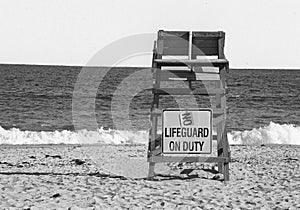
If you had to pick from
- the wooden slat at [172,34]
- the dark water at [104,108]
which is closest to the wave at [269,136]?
the dark water at [104,108]

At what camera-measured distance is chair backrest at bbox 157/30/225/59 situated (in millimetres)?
10859

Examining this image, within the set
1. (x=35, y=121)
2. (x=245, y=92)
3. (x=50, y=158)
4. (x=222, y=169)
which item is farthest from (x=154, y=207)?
(x=245, y=92)

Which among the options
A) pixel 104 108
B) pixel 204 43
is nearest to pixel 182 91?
pixel 204 43

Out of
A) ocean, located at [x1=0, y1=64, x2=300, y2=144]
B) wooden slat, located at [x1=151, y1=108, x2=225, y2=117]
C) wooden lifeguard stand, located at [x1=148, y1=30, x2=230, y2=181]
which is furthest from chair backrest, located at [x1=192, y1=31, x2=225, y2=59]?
ocean, located at [x1=0, y1=64, x2=300, y2=144]

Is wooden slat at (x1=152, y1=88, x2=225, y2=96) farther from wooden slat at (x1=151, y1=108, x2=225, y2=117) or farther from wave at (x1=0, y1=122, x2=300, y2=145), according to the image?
wave at (x1=0, y1=122, x2=300, y2=145)

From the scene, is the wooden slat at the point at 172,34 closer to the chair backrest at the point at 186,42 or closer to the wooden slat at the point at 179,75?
the chair backrest at the point at 186,42

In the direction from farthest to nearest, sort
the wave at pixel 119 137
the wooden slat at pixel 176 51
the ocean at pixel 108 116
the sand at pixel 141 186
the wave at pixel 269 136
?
the ocean at pixel 108 116 < the wave at pixel 269 136 < the wave at pixel 119 137 < the wooden slat at pixel 176 51 < the sand at pixel 141 186

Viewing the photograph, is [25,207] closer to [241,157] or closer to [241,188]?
[241,188]

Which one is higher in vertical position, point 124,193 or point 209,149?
point 209,149

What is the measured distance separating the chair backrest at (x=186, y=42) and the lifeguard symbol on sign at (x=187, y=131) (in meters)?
1.10

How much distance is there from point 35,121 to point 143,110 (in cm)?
903

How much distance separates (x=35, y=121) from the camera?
3284 cm

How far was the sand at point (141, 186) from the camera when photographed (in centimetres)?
899

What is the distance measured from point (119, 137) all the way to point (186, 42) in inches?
570
